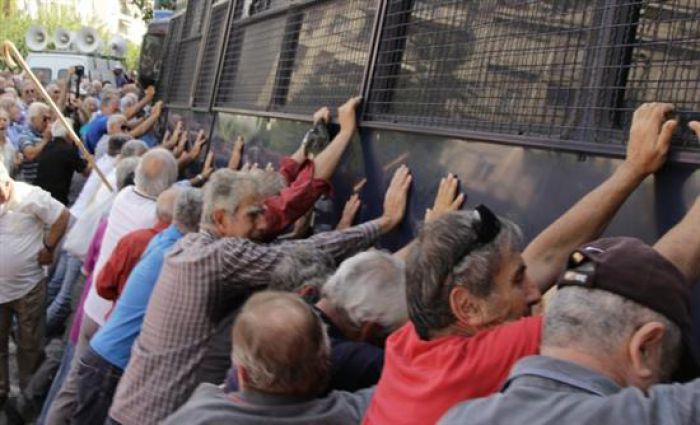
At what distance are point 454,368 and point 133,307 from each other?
2.34 m

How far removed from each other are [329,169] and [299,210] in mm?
277

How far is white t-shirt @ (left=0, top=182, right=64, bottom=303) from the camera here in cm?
555

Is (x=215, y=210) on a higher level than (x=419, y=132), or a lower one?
lower

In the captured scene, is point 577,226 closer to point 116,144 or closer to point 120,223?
point 120,223

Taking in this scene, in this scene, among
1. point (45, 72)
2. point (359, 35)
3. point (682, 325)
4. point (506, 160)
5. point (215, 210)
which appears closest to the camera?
point (682, 325)

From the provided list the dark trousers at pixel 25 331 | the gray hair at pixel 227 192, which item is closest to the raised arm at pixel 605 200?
the gray hair at pixel 227 192

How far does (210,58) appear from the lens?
730cm

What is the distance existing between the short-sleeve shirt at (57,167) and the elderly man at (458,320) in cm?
716

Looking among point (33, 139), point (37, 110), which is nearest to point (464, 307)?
point (37, 110)

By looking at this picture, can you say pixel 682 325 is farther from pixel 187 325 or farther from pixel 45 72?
pixel 45 72

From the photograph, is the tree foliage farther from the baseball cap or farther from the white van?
the baseball cap

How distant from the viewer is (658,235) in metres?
2.23

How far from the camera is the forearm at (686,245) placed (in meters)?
2.01

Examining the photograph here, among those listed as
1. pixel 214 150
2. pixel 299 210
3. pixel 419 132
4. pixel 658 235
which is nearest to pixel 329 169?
pixel 299 210
